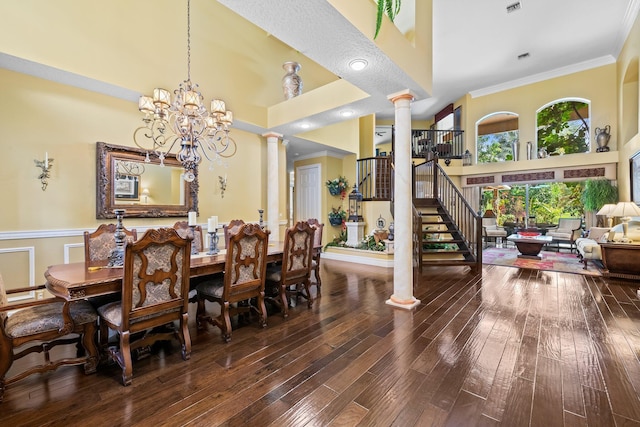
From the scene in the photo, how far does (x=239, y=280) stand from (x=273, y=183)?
10.3 feet

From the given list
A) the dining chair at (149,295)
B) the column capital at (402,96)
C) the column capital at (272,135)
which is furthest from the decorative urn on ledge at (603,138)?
the dining chair at (149,295)

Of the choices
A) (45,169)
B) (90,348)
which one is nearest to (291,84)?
(45,169)

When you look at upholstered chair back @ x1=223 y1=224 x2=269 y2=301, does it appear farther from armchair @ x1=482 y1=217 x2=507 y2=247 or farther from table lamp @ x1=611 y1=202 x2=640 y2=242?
armchair @ x1=482 y1=217 x2=507 y2=247

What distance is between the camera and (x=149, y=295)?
2.08 m

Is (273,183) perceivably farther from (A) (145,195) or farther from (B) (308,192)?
(B) (308,192)

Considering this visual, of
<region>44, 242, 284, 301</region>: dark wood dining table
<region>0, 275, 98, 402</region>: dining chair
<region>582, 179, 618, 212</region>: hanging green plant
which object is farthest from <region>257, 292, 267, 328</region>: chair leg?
<region>582, 179, 618, 212</region>: hanging green plant

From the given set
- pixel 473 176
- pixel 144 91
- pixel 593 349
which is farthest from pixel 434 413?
pixel 473 176

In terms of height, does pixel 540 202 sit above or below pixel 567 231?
above

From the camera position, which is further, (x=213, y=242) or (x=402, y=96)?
(x=402, y=96)

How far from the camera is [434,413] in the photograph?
1.64 m

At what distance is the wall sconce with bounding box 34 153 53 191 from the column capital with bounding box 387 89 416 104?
14.0 ft

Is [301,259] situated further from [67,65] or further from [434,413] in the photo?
[67,65]

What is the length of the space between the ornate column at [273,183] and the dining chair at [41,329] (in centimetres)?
355

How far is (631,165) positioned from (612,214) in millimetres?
2768
